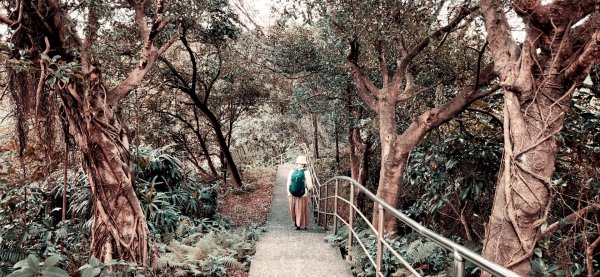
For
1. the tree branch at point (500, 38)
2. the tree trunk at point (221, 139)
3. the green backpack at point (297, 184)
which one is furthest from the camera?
the tree trunk at point (221, 139)

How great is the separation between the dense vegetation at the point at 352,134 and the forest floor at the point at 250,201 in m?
0.15

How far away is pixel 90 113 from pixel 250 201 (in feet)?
28.5

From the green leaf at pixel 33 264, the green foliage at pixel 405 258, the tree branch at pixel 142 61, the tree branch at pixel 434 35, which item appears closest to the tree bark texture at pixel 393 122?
the tree branch at pixel 434 35

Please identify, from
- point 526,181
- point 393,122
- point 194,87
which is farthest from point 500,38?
point 194,87

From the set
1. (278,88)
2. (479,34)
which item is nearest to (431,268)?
(479,34)

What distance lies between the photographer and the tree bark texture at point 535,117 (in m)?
3.58

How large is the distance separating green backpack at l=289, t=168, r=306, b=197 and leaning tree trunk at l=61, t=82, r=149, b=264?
3143mm

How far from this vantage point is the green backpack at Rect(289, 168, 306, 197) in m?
7.00

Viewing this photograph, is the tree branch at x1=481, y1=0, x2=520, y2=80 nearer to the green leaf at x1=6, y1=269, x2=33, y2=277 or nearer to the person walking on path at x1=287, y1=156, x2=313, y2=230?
the person walking on path at x1=287, y1=156, x2=313, y2=230

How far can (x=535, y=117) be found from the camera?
3.65 m

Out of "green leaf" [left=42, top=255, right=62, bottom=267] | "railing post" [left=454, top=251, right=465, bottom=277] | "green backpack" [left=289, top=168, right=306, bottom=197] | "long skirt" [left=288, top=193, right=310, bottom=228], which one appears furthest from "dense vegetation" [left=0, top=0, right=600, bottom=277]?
"railing post" [left=454, top=251, right=465, bottom=277]

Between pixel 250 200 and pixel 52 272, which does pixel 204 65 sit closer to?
pixel 250 200

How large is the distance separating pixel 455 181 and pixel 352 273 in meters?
2.71

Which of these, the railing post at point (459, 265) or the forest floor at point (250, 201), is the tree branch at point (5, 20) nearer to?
the railing post at point (459, 265)
